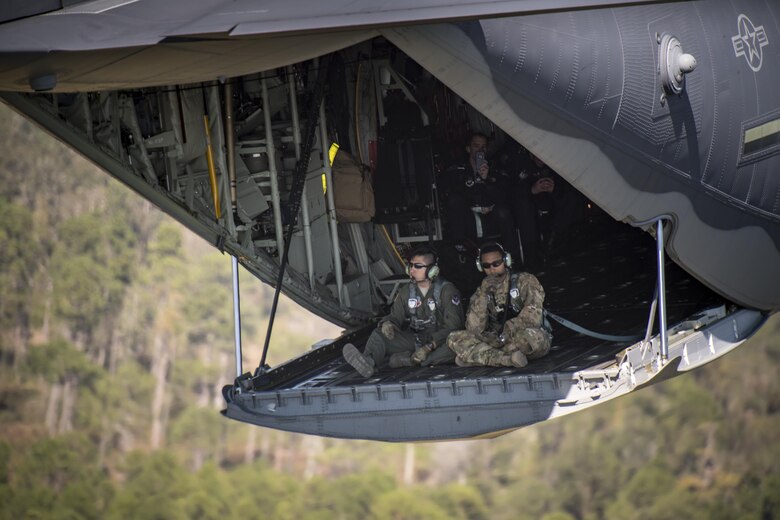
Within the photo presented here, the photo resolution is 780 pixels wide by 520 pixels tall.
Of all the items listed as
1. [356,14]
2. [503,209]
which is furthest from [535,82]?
[503,209]

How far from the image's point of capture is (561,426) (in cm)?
2620

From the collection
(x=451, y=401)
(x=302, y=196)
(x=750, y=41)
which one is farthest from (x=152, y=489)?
(x=750, y=41)

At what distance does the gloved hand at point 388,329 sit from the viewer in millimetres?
10297

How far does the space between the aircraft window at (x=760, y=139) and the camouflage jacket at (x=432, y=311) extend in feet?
8.12

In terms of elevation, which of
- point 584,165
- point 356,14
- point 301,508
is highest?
point 356,14

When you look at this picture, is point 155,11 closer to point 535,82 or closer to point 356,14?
point 356,14

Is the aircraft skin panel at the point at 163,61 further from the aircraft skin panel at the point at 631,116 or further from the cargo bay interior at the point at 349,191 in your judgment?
the cargo bay interior at the point at 349,191

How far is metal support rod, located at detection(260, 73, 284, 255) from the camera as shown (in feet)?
33.5

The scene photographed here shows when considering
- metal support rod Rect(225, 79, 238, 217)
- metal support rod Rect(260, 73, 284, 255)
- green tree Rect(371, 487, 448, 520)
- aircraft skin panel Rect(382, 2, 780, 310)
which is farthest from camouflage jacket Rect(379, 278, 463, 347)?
green tree Rect(371, 487, 448, 520)

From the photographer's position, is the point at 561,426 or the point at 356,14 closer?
the point at 356,14

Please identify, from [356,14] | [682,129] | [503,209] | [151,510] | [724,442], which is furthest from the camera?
[151,510]

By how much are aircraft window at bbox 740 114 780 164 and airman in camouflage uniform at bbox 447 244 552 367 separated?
76.0 inches

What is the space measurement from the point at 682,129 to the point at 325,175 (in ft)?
10.1

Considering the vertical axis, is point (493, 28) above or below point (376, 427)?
above
